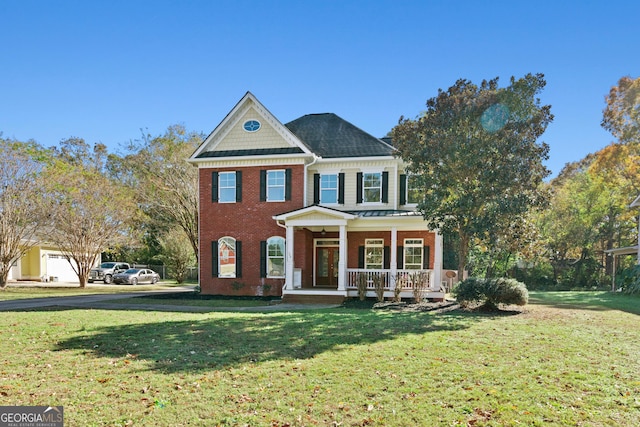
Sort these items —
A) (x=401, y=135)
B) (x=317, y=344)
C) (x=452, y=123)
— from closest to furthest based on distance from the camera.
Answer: (x=317, y=344) < (x=452, y=123) < (x=401, y=135)

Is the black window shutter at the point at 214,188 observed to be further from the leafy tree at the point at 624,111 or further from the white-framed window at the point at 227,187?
the leafy tree at the point at 624,111

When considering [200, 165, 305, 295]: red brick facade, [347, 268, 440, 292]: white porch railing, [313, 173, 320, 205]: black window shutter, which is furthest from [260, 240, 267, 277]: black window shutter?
[347, 268, 440, 292]: white porch railing

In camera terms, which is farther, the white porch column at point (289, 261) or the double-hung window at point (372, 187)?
the double-hung window at point (372, 187)

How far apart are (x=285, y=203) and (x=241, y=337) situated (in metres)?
10.5

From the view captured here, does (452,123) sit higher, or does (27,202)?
(452,123)

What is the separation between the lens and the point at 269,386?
223 inches

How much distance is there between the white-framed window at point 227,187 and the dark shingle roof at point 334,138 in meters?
3.99

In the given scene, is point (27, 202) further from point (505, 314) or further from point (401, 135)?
point (505, 314)

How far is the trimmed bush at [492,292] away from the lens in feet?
43.4

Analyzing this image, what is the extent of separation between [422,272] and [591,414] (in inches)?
475

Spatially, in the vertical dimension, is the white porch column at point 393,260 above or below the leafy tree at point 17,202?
below

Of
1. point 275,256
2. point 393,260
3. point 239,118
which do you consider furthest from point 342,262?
point 239,118

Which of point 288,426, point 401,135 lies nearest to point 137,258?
point 401,135

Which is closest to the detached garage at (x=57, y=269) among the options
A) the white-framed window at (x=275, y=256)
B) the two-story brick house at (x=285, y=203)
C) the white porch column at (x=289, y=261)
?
the two-story brick house at (x=285, y=203)
